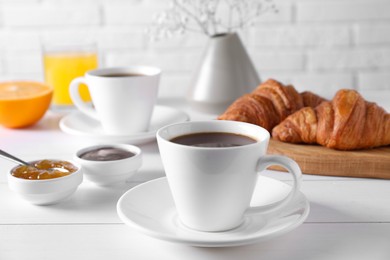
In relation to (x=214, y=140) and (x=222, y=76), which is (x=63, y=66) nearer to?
(x=222, y=76)

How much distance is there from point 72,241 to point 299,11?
5.69ft

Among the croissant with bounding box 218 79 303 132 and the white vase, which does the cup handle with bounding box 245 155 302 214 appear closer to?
the croissant with bounding box 218 79 303 132

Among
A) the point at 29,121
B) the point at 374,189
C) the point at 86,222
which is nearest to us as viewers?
the point at 86,222

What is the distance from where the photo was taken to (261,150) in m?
0.85

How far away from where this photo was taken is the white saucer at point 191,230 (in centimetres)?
80

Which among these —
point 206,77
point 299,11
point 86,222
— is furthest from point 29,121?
point 299,11

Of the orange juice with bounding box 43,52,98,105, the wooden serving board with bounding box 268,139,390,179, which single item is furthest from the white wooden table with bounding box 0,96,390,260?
the orange juice with bounding box 43,52,98,105

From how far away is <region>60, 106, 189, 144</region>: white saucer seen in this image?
51.9 inches

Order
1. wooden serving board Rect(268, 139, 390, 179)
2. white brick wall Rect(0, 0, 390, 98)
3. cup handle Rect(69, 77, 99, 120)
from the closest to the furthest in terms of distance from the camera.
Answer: wooden serving board Rect(268, 139, 390, 179) → cup handle Rect(69, 77, 99, 120) → white brick wall Rect(0, 0, 390, 98)

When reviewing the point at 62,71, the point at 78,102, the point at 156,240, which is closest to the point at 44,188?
the point at 156,240

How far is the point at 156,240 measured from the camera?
0.88m

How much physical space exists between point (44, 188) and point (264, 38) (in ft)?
5.21

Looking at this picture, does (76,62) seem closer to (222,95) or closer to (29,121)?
(29,121)

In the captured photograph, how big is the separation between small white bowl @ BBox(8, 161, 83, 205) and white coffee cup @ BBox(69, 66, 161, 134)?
0.37 m
